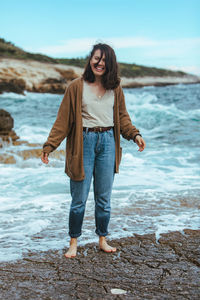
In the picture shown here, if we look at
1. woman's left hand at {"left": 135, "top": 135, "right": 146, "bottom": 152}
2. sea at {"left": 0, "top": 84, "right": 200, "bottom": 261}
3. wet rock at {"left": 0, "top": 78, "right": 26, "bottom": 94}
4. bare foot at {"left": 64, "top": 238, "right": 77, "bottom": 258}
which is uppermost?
woman's left hand at {"left": 135, "top": 135, "right": 146, "bottom": 152}

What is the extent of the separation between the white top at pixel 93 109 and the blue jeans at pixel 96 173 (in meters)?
0.09

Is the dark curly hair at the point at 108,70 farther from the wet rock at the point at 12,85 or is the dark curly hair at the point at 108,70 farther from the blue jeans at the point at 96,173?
the wet rock at the point at 12,85

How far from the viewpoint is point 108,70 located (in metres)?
3.21

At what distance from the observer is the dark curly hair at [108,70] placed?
3170mm

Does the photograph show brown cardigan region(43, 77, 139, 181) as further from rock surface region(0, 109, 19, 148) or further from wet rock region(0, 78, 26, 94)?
wet rock region(0, 78, 26, 94)

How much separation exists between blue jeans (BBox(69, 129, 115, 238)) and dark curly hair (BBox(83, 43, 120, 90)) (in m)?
0.41

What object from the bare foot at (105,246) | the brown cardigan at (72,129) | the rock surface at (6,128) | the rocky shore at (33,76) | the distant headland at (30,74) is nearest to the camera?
the brown cardigan at (72,129)

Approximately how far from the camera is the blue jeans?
3.20m

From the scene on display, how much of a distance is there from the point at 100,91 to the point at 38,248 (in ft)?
5.34

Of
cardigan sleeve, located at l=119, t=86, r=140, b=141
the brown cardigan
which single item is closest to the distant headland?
cardigan sleeve, located at l=119, t=86, r=140, b=141

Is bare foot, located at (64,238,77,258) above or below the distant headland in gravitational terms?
below

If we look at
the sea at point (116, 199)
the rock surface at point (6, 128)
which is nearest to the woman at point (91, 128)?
the sea at point (116, 199)

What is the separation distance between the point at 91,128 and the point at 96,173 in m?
0.41

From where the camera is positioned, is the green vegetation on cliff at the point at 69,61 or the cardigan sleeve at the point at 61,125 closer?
the cardigan sleeve at the point at 61,125
